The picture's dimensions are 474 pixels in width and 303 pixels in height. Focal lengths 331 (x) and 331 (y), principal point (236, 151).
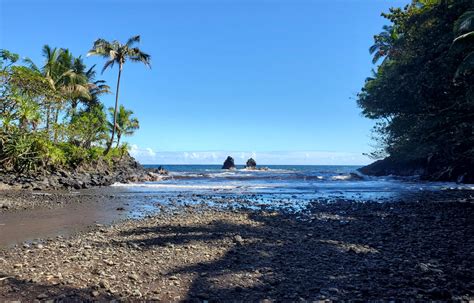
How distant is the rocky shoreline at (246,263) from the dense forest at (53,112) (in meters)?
16.5

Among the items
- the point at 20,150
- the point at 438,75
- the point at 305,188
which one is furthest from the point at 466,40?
the point at 20,150

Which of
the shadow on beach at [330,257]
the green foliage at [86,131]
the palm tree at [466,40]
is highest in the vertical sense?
the palm tree at [466,40]

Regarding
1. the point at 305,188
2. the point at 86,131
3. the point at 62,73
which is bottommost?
the point at 305,188

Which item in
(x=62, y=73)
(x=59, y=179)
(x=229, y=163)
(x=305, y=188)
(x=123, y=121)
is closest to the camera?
(x=59, y=179)

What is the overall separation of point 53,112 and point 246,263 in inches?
1085

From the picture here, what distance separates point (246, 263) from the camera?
20.7ft

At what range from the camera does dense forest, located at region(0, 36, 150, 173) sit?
71.1 feet

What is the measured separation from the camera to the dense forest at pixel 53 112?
2166cm

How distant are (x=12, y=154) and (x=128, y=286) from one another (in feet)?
68.9

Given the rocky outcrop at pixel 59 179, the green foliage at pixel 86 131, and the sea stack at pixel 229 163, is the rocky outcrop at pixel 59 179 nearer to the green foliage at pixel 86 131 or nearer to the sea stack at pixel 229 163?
the green foliage at pixel 86 131

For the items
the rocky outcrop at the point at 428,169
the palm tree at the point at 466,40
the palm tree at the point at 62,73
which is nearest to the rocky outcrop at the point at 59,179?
the palm tree at the point at 62,73

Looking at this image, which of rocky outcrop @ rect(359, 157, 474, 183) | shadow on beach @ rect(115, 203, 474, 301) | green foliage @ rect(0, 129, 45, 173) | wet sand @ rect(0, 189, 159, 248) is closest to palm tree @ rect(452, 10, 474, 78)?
shadow on beach @ rect(115, 203, 474, 301)

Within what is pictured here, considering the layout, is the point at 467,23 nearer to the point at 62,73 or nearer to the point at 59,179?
the point at 59,179

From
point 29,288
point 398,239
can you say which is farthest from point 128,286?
point 398,239
